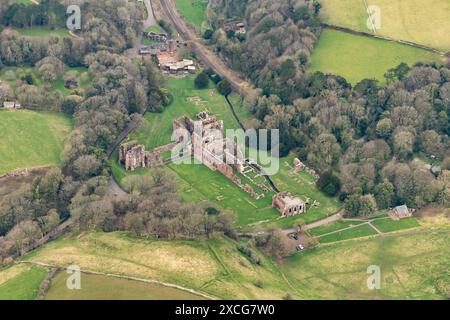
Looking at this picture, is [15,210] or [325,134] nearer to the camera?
[15,210]

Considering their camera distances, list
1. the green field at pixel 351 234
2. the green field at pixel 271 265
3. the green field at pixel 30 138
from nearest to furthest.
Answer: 1. the green field at pixel 271 265
2. the green field at pixel 351 234
3. the green field at pixel 30 138

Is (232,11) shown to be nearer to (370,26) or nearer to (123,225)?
(370,26)

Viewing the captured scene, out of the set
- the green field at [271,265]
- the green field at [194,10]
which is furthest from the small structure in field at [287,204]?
the green field at [194,10]

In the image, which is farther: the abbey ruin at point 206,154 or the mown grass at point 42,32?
the mown grass at point 42,32

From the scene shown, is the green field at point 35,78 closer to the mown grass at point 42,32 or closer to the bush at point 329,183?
the mown grass at point 42,32

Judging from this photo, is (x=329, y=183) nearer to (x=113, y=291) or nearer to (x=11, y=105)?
(x=113, y=291)

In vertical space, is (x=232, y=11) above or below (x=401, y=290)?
above

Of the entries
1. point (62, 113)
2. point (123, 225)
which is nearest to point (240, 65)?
point (62, 113)
